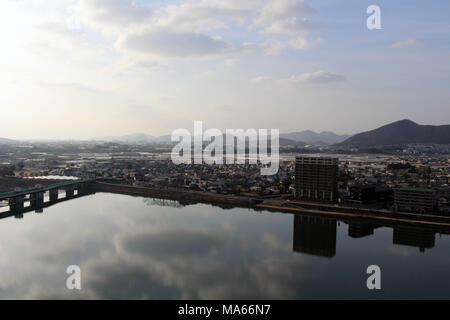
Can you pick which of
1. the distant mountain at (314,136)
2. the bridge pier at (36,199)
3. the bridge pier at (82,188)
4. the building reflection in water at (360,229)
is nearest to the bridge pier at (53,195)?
the bridge pier at (36,199)

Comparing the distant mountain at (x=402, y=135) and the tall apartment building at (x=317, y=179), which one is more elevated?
the distant mountain at (x=402, y=135)

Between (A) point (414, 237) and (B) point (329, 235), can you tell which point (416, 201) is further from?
(B) point (329, 235)

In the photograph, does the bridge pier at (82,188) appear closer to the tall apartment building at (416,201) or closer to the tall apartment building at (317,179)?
the tall apartment building at (317,179)

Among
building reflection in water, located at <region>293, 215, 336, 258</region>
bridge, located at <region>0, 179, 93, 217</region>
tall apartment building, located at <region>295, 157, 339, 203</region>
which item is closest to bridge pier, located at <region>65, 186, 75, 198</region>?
bridge, located at <region>0, 179, 93, 217</region>

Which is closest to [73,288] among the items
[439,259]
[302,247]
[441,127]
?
[302,247]

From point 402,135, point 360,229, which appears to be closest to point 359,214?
point 360,229
